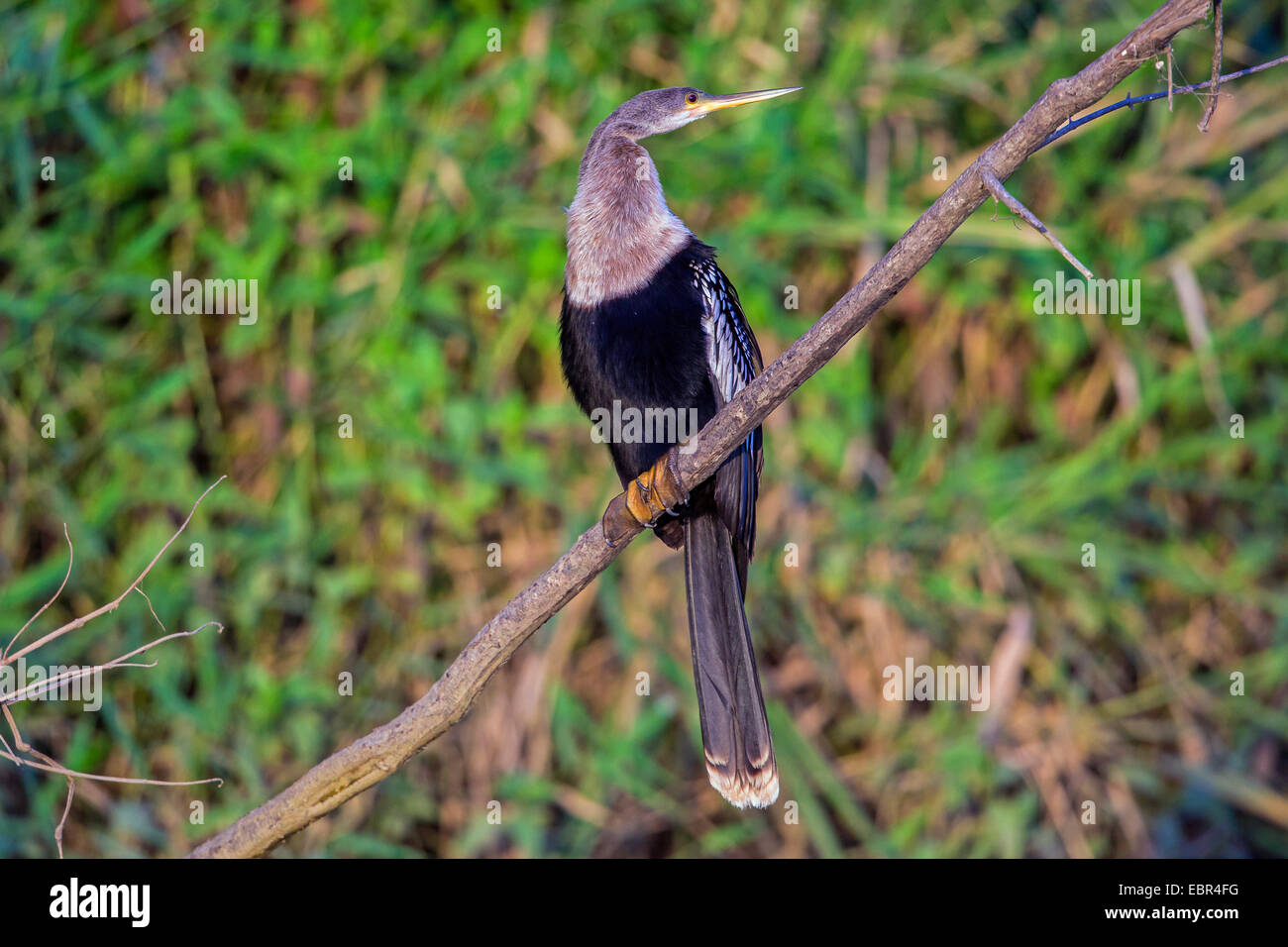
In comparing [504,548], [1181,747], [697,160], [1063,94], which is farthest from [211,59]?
[1181,747]

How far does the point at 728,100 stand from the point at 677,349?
404 mm

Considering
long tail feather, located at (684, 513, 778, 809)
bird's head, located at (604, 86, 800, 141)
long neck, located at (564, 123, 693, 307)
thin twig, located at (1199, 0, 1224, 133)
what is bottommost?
long tail feather, located at (684, 513, 778, 809)

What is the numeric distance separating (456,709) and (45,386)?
1.89 m

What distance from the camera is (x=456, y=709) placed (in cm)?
141

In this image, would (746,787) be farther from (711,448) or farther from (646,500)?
(711,448)

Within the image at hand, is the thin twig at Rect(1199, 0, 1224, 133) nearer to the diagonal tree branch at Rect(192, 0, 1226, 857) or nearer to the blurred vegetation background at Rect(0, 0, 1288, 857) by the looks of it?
the diagonal tree branch at Rect(192, 0, 1226, 857)

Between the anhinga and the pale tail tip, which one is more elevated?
the anhinga

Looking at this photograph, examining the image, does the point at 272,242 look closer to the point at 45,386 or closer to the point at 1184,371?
the point at 45,386

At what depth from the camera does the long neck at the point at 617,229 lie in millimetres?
1753

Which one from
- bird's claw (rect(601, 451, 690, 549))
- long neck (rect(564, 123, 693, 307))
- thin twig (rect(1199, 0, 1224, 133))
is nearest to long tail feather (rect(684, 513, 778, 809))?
bird's claw (rect(601, 451, 690, 549))

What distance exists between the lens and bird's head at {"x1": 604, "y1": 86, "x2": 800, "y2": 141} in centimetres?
186

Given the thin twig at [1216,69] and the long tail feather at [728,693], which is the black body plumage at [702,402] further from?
the thin twig at [1216,69]

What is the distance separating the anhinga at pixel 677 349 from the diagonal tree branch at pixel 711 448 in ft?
1.12

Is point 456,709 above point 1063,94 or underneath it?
underneath
